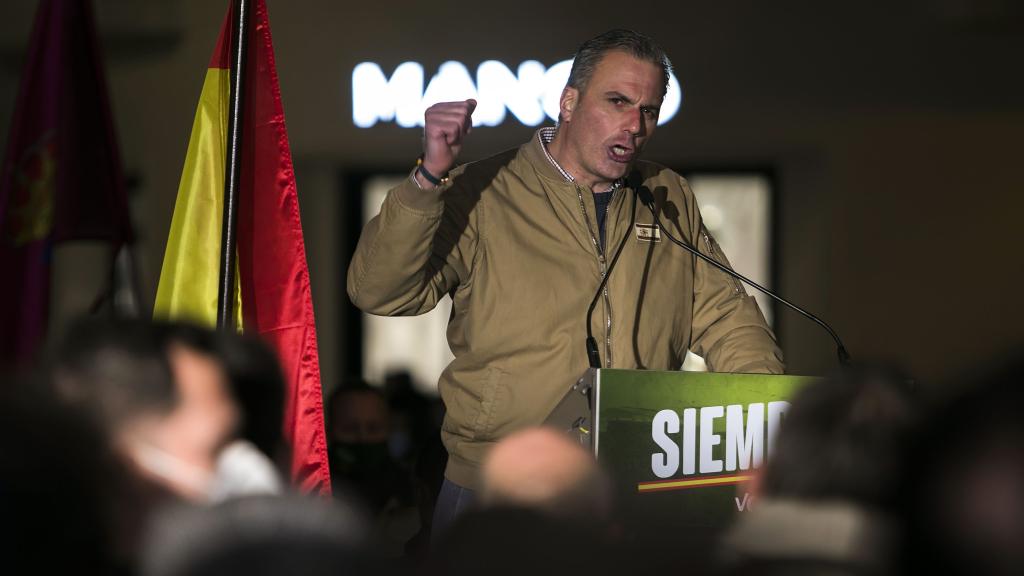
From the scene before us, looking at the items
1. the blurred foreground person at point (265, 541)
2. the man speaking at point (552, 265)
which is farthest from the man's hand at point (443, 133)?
the blurred foreground person at point (265, 541)

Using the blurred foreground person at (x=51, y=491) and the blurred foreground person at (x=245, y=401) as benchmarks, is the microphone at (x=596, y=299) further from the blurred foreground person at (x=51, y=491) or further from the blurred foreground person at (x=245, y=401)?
the blurred foreground person at (x=51, y=491)

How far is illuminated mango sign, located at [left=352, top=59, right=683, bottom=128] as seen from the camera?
681 centimetres

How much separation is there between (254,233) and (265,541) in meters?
2.02

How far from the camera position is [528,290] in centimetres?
259

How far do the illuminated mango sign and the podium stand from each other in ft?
15.0

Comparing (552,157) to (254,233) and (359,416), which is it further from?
(359,416)

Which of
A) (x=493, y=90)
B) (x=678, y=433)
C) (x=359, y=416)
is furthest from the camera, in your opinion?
(x=493, y=90)

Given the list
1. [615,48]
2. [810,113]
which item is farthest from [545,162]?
[810,113]

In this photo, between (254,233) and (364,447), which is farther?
(364,447)

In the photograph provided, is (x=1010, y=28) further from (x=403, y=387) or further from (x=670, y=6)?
(x=403, y=387)

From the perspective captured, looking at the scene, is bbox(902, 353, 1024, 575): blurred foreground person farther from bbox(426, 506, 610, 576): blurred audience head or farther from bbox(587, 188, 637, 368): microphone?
bbox(587, 188, 637, 368): microphone

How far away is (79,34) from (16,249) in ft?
1.87

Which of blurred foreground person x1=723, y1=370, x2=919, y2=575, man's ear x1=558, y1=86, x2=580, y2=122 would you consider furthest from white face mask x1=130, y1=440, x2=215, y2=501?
man's ear x1=558, y1=86, x2=580, y2=122

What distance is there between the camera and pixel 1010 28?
270 inches
